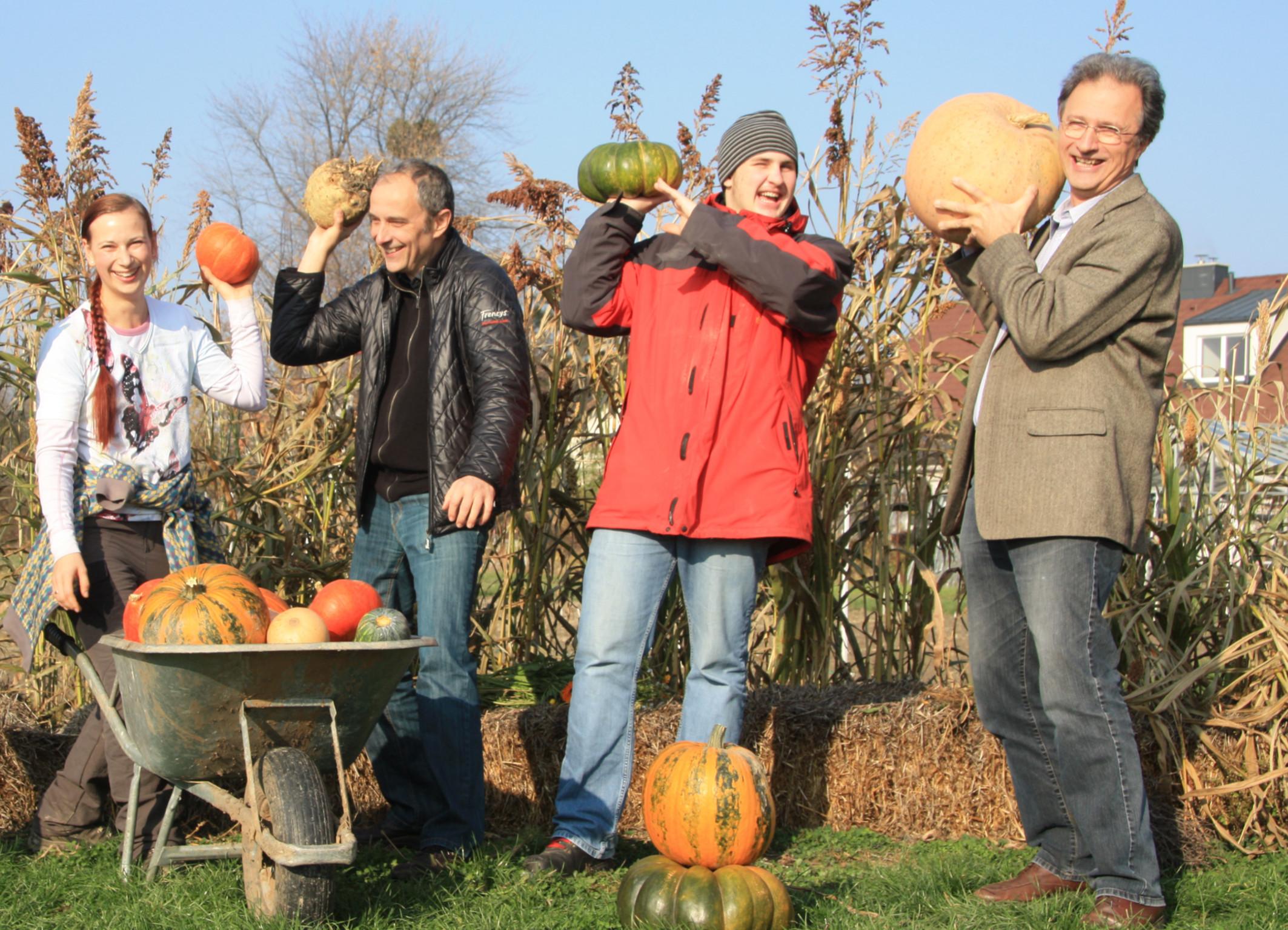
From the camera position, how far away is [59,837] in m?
3.33

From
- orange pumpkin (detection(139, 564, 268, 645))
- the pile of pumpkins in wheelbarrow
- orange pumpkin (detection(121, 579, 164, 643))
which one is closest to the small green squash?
the pile of pumpkins in wheelbarrow

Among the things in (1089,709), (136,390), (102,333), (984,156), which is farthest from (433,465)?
(1089,709)

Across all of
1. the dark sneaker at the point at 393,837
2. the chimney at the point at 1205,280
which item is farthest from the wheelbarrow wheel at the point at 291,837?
the chimney at the point at 1205,280

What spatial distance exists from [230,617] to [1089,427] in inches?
75.5

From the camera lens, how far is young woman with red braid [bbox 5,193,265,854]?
3113 millimetres

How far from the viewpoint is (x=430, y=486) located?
3.24 metres

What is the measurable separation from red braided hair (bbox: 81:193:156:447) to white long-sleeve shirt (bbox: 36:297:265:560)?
0.6 inches

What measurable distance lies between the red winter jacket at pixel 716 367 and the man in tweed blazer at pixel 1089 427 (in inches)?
19.2

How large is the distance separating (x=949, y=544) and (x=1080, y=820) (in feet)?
4.50

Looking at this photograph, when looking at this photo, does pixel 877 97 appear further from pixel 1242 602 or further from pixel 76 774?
pixel 76 774

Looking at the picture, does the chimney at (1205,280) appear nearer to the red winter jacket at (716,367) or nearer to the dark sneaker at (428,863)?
the red winter jacket at (716,367)

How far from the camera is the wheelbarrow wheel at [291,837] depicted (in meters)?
2.46

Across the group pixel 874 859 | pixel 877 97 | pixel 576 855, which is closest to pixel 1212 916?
pixel 874 859

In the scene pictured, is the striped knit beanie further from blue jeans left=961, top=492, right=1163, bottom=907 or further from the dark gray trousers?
the dark gray trousers
